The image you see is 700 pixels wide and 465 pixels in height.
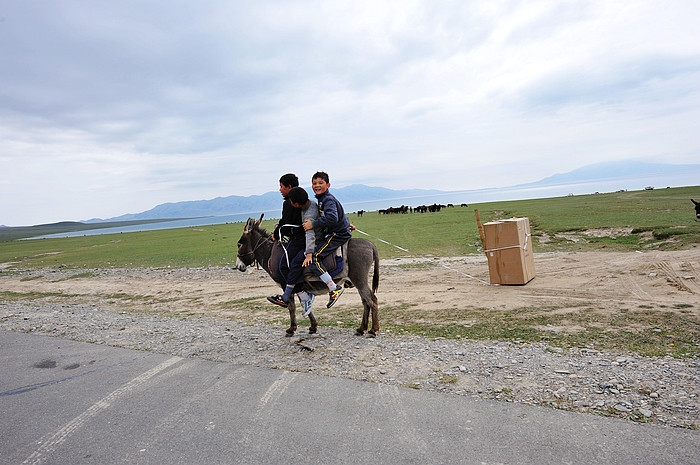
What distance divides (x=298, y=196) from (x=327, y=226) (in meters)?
0.75

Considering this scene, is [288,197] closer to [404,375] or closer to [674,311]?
[404,375]

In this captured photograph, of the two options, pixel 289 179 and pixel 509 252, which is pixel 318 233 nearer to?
pixel 289 179

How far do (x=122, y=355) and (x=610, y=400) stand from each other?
7534 millimetres

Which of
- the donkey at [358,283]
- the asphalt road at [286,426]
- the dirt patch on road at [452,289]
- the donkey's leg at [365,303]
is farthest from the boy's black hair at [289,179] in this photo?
the dirt patch on road at [452,289]

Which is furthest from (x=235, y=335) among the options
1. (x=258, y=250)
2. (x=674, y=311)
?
(x=674, y=311)

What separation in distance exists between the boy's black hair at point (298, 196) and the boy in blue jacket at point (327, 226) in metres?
0.21

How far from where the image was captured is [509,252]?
11.2 metres

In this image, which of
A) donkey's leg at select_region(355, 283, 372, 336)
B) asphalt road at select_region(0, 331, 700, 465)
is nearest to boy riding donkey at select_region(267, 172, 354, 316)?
donkey's leg at select_region(355, 283, 372, 336)

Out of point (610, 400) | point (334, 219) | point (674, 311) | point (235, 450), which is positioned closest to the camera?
point (235, 450)

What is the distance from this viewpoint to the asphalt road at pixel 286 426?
361 cm

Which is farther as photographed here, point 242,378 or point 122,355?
point 122,355

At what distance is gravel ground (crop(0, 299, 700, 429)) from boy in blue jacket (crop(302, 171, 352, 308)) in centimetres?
126

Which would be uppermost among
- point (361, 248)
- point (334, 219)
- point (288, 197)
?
point (288, 197)

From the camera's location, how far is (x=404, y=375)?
17.9ft
